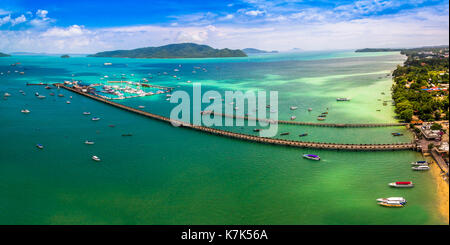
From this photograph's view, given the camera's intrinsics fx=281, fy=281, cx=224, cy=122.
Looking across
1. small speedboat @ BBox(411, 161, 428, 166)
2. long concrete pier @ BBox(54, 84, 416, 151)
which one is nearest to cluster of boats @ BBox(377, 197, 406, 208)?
A: small speedboat @ BBox(411, 161, 428, 166)

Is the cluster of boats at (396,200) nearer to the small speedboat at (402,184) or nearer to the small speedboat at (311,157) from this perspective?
the small speedboat at (402,184)

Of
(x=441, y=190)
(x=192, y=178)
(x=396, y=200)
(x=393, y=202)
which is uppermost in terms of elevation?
(x=192, y=178)

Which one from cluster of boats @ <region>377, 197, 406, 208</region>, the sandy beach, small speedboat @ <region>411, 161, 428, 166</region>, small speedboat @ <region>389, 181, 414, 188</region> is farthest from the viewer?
small speedboat @ <region>411, 161, 428, 166</region>

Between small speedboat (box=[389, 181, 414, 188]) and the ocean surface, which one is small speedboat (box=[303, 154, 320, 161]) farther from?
small speedboat (box=[389, 181, 414, 188])

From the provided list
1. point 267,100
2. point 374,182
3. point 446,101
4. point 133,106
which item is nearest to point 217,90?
point 267,100

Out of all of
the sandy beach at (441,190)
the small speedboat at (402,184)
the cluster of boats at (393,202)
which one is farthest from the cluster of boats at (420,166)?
the cluster of boats at (393,202)

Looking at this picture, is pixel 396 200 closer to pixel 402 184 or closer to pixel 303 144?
pixel 402 184

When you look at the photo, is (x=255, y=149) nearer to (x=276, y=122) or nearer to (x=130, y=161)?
(x=276, y=122)

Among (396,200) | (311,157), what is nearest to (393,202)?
(396,200)
